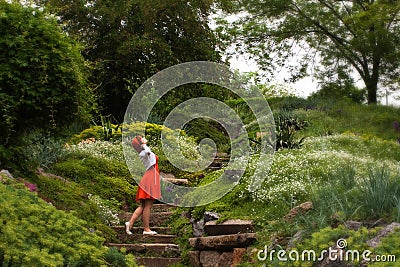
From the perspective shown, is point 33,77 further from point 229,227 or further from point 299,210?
point 299,210

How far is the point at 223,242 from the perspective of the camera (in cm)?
782

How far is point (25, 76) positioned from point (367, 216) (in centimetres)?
499

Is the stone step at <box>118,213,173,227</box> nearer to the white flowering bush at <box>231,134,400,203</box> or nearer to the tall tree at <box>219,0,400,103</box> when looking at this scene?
the white flowering bush at <box>231,134,400,203</box>

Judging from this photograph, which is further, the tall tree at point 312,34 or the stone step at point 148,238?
the tall tree at point 312,34

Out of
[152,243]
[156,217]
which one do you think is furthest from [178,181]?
[152,243]

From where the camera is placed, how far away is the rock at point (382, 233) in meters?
5.75

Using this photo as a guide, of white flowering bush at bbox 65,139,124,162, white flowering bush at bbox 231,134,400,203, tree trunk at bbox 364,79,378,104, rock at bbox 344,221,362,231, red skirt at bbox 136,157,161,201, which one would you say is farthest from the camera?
tree trunk at bbox 364,79,378,104

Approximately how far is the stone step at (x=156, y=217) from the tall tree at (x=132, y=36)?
771cm

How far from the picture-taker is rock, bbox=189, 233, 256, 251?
297 inches

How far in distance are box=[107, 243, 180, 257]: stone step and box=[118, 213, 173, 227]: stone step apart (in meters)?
1.35

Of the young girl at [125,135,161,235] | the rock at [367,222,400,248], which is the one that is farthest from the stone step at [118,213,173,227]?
the rock at [367,222,400,248]

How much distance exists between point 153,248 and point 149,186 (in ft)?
2.93

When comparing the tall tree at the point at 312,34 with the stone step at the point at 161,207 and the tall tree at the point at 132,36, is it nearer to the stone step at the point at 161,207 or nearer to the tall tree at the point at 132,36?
the tall tree at the point at 132,36

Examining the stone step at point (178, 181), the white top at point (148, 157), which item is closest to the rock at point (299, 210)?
the white top at point (148, 157)
